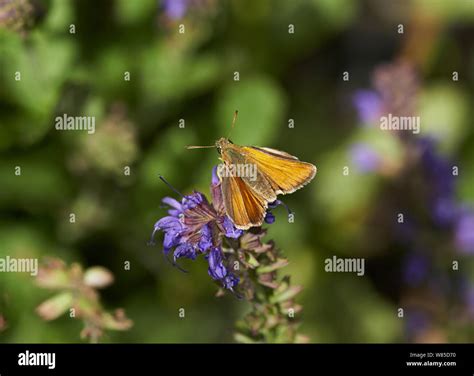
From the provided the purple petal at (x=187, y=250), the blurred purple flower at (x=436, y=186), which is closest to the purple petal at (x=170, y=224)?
the purple petal at (x=187, y=250)

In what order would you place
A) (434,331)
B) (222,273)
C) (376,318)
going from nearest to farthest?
1. (222,273)
2. (434,331)
3. (376,318)

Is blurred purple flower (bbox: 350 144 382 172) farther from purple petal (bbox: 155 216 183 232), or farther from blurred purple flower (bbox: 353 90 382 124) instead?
purple petal (bbox: 155 216 183 232)

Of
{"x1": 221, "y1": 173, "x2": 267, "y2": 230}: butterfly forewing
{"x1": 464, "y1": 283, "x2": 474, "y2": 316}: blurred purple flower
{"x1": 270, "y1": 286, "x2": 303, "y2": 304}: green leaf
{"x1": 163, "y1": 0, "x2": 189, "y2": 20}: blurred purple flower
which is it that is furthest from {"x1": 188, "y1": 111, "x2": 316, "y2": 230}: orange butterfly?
{"x1": 464, "y1": 283, "x2": 474, "y2": 316}: blurred purple flower

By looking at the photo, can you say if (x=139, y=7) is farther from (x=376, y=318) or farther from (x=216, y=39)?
(x=376, y=318)

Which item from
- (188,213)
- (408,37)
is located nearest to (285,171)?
(188,213)

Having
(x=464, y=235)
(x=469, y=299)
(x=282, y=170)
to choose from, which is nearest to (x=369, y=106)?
(x=464, y=235)

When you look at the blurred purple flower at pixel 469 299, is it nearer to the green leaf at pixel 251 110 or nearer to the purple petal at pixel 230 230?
the green leaf at pixel 251 110
